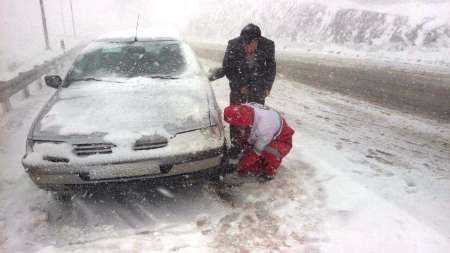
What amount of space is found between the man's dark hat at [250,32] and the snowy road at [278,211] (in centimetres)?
154

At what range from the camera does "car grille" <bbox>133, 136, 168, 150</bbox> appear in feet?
11.6

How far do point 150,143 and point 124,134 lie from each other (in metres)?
0.24

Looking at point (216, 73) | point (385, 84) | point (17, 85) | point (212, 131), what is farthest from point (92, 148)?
point (385, 84)

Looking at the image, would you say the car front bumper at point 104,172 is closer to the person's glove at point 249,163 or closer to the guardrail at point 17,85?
the person's glove at point 249,163

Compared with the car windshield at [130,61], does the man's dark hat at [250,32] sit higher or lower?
higher

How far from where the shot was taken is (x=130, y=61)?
16.7 feet

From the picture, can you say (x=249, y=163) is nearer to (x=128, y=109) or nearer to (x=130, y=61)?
(x=128, y=109)

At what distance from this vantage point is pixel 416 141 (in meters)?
6.03

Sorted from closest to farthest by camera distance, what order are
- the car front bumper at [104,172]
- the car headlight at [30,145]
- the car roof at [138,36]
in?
the car front bumper at [104,172] → the car headlight at [30,145] → the car roof at [138,36]

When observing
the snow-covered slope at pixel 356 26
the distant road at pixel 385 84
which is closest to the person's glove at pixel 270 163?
the distant road at pixel 385 84

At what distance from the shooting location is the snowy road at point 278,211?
3.25 metres

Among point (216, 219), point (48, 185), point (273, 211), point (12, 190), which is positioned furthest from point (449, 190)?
point (12, 190)

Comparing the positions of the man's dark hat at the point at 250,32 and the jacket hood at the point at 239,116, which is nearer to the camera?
the jacket hood at the point at 239,116

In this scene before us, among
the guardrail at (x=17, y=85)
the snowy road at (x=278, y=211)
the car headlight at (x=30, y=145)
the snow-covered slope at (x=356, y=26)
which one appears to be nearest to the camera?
the snowy road at (x=278, y=211)
